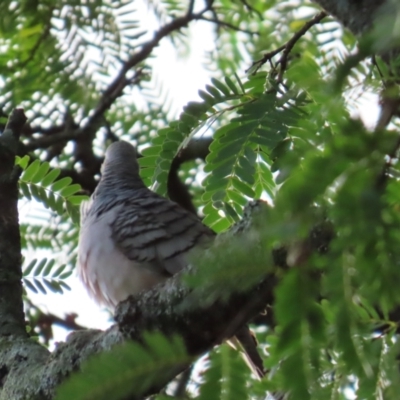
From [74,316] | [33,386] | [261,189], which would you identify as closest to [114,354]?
[33,386]

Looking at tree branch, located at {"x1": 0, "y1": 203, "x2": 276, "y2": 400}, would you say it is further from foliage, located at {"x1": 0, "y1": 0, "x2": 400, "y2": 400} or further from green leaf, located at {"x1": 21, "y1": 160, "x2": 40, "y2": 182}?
green leaf, located at {"x1": 21, "y1": 160, "x2": 40, "y2": 182}

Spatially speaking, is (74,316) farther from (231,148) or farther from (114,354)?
(114,354)

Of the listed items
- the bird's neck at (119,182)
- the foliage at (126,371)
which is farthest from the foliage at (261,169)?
the bird's neck at (119,182)

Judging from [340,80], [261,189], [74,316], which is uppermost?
[340,80]

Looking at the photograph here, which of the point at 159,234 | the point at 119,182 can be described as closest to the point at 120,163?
the point at 119,182

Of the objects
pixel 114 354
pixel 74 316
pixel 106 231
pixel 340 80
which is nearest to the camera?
pixel 340 80

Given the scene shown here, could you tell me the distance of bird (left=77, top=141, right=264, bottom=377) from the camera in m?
3.18

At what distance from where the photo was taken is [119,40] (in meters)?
2.94

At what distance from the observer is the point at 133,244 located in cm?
324

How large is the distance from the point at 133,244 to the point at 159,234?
0.13 m

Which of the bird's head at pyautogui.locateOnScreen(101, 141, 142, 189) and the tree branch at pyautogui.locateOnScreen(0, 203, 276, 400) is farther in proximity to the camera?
the bird's head at pyautogui.locateOnScreen(101, 141, 142, 189)

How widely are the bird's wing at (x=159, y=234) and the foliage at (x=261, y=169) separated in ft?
0.94

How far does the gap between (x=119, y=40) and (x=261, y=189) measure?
96 centimetres

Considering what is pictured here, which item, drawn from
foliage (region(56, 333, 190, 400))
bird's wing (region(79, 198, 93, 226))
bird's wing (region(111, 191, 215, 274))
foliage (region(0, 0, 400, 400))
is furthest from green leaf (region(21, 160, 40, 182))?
foliage (region(56, 333, 190, 400))
